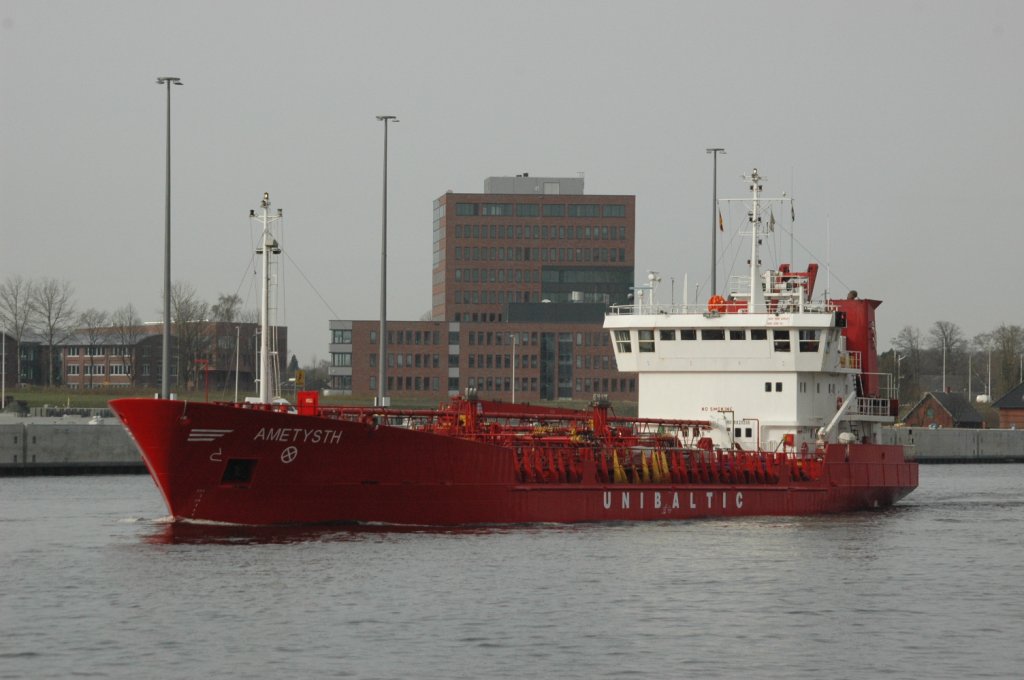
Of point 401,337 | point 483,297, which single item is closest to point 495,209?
Answer: point 483,297

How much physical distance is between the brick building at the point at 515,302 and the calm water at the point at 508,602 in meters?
90.5

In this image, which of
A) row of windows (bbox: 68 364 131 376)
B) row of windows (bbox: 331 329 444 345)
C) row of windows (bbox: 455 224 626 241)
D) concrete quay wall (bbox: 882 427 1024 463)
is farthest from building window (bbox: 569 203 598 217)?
concrete quay wall (bbox: 882 427 1024 463)

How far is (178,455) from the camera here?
34.6 metres

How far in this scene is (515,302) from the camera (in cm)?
14212

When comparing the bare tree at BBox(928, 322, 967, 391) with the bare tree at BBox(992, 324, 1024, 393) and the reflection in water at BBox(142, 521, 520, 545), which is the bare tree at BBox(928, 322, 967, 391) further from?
the reflection in water at BBox(142, 521, 520, 545)

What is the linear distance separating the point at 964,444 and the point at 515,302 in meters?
49.2

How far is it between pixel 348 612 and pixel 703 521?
17.3 meters

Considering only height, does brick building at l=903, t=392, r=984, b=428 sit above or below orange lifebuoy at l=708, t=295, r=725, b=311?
below

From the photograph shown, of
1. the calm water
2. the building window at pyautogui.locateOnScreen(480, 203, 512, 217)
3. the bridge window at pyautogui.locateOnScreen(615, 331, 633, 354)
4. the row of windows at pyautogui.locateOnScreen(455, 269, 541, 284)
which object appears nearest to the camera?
the calm water

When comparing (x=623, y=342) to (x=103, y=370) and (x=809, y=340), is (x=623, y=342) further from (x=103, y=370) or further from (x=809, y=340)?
(x=103, y=370)

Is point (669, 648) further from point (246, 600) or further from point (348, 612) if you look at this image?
point (246, 600)

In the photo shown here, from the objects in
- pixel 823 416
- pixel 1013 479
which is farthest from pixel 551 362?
pixel 823 416

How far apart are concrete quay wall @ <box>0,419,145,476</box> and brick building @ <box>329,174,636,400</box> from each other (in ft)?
204

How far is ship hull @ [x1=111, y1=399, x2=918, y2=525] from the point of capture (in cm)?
3453
